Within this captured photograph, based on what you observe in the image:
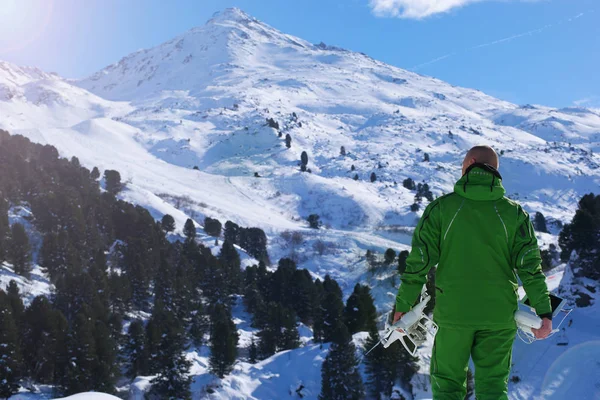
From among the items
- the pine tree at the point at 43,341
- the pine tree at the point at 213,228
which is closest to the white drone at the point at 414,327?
the pine tree at the point at 43,341

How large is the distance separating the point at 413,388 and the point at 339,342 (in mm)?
7407

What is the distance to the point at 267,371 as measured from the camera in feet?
142

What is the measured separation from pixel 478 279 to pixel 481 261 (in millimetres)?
198

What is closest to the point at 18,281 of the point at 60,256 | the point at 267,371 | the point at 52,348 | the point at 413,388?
the point at 60,256

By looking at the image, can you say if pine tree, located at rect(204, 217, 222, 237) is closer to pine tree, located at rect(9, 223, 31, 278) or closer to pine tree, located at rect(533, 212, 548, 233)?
pine tree, located at rect(9, 223, 31, 278)

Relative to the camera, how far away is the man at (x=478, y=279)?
4.83 m

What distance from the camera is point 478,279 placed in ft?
16.0

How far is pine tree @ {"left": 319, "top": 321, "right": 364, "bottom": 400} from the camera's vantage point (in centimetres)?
3866

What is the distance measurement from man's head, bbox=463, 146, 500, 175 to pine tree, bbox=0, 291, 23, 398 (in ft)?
137

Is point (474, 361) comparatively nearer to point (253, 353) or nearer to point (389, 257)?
point (253, 353)

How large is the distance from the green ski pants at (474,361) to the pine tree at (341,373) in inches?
1421

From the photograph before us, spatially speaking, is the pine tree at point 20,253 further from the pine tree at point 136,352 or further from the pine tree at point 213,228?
the pine tree at point 213,228

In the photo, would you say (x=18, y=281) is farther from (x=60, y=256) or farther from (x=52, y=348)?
A: (x=52, y=348)

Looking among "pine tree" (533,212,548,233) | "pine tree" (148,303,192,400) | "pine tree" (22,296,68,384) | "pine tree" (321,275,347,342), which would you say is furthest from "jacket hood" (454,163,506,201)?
"pine tree" (533,212,548,233)
